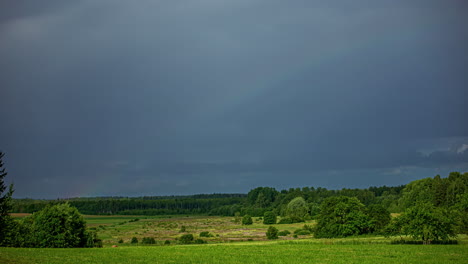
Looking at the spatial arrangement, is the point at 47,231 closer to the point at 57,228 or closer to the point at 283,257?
the point at 57,228

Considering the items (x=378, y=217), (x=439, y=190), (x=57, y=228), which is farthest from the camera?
(x=439, y=190)

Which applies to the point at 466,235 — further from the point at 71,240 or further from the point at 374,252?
the point at 71,240

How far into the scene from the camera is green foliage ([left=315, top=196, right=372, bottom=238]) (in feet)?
243

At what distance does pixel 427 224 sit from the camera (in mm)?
51094

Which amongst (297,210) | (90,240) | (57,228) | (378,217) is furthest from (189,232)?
(57,228)

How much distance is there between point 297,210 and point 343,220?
266 feet

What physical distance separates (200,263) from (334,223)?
1837 inches

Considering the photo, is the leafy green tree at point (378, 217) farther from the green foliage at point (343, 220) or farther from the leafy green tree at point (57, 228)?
the leafy green tree at point (57, 228)

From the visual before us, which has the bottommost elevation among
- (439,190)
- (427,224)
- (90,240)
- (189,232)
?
(189,232)

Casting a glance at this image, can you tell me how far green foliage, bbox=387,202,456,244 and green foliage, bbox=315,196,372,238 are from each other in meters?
21.5

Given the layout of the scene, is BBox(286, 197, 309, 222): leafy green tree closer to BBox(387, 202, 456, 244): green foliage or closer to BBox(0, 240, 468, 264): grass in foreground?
BBox(387, 202, 456, 244): green foliage

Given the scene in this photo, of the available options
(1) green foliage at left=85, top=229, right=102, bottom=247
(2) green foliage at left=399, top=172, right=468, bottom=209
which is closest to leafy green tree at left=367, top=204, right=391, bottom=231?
(2) green foliage at left=399, top=172, right=468, bottom=209

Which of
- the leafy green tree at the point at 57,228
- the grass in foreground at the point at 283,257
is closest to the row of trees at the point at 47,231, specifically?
the leafy green tree at the point at 57,228

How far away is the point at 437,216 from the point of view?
166 ft
